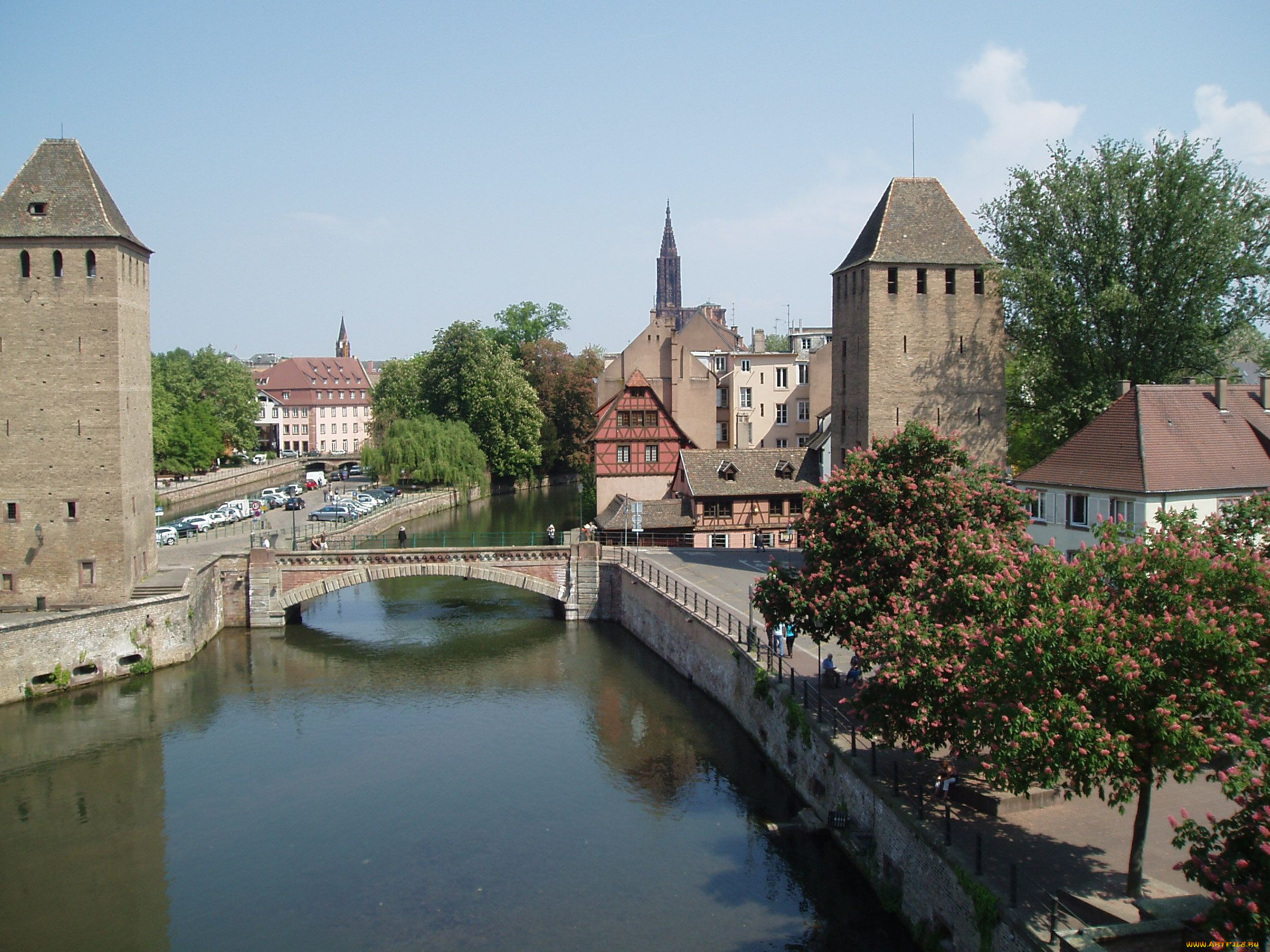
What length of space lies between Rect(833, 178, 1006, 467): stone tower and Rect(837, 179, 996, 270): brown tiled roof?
0.12ft

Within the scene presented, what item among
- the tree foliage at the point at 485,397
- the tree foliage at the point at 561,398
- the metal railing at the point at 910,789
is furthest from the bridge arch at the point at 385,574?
the tree foliage at the point at 561,398

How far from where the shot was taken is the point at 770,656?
26.3 m

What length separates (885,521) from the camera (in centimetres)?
2181

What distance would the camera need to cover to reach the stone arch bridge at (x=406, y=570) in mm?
39312

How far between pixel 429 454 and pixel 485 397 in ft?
23.3

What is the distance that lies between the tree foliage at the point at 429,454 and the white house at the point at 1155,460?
46.5 meters

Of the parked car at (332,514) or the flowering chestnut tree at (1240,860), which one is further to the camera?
the parked car at (332,514)

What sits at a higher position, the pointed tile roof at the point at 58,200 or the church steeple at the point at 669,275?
the church steeple at the point at 669,275

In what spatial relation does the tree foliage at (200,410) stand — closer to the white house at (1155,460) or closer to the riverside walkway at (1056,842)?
the white house at (1155,460)

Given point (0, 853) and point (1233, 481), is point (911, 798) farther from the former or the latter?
point (0, 853)

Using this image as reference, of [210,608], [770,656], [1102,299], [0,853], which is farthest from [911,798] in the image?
[210,608]

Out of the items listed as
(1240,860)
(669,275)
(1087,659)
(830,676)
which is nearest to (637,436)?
(830,676)

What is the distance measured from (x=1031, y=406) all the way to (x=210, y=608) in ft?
101

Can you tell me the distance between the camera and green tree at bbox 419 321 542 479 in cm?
7650
